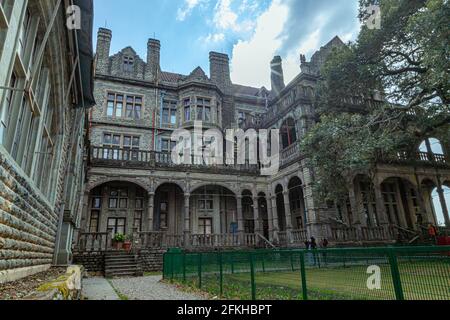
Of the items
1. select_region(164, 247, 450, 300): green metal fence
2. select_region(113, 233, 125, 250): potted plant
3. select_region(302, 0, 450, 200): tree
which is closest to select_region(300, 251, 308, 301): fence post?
select_region(164, 247, 450, 300): green metal fence

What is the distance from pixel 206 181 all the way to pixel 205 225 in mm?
3989

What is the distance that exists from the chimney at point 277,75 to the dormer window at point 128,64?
44.4 feet

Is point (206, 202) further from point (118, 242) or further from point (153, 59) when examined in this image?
point (153, 59)

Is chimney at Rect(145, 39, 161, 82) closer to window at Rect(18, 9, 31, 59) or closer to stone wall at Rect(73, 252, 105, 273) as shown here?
stone wall at Rect(73, 252, 105, 273)

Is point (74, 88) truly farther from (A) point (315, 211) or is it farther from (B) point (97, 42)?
(B) point (97, 42)

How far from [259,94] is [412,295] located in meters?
29.0

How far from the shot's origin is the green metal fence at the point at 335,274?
140 inches

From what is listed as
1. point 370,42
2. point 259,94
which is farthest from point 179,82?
point 370,42

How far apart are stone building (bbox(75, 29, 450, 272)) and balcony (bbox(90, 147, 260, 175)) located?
0.08 m

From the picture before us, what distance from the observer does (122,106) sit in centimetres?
2358

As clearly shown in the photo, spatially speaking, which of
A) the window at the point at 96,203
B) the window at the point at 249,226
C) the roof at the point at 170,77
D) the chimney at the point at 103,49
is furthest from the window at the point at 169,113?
the window at the point at 249,226

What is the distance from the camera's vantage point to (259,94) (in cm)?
3119

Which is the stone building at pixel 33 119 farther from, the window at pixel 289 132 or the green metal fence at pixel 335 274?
the window at pixel 289 132

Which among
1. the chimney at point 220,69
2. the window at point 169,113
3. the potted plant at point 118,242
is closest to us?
the potted plant at point 118,242
